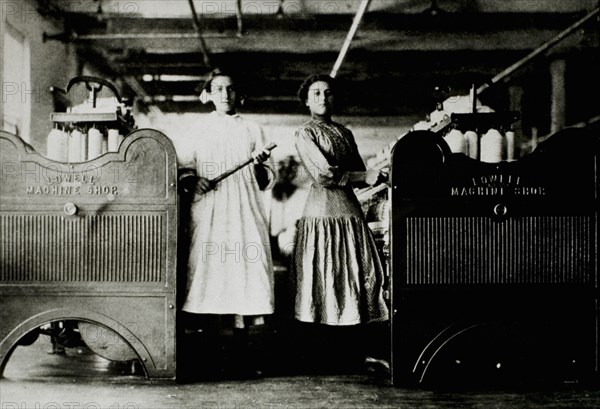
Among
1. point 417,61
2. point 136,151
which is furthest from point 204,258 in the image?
point 417,61

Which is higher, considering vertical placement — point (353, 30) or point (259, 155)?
point (353, 30)

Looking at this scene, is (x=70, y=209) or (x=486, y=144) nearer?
(x=70, y=209)

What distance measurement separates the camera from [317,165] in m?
3.43

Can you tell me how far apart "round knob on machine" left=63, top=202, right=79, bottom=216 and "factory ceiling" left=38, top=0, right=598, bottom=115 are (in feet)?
13.0

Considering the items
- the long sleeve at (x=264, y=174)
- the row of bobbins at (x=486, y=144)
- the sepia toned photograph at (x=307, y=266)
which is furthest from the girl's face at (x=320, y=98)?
the row of bobbins at (x=486, y=144)

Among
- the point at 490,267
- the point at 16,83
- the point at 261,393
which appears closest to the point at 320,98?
the point at 490,267

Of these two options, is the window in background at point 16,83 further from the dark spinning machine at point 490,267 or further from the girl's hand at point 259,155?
the dark spinning machine at point 490,267

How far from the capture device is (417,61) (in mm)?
8422

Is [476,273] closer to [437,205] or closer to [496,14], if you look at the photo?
[437,205]

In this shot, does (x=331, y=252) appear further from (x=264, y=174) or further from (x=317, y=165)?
(x=264, y=174)

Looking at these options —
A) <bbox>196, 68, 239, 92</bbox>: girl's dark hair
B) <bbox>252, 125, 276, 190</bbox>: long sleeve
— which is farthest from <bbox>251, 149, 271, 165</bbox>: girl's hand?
<bbox>196, 68, 239, 92</bbox>: girl's dark hair

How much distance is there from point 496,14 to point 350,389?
592 cm

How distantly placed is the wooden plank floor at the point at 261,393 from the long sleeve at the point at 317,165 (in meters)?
1.07

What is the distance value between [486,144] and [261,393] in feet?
6.07
